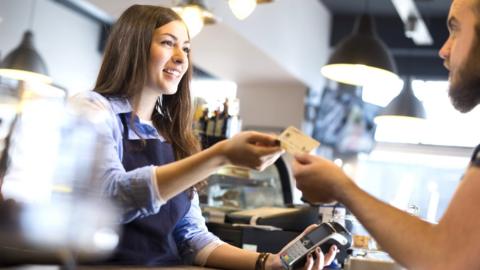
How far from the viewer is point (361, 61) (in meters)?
4.11

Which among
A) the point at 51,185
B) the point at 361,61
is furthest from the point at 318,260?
the point at 361,61

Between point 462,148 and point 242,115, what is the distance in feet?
9.00

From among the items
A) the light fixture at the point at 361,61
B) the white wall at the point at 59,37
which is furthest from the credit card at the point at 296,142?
the white wall at the point at 59,37

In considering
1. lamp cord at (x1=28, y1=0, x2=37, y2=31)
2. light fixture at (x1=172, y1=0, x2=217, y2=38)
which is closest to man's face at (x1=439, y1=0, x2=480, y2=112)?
light fixture at (x1=172, y1=0, x2=217, y2=38)

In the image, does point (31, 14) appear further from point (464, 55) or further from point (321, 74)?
point (464, 55)

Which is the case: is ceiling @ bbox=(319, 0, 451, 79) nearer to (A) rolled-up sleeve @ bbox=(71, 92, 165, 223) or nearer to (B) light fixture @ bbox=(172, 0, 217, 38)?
(B) light fixture @ bbox=(172, 0, 217, 38)

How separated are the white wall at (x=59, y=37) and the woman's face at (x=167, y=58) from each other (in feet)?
15.4

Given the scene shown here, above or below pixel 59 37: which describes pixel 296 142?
below

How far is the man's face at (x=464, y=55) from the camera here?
1294 millimetres

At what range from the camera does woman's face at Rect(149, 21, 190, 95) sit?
1542 mm

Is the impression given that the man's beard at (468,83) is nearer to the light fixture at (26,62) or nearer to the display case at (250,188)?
the display case at (250,188)

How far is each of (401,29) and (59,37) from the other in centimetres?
394

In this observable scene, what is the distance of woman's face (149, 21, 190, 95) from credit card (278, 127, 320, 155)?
18.3 inches

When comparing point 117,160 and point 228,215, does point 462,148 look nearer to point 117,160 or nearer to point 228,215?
point 228,215
